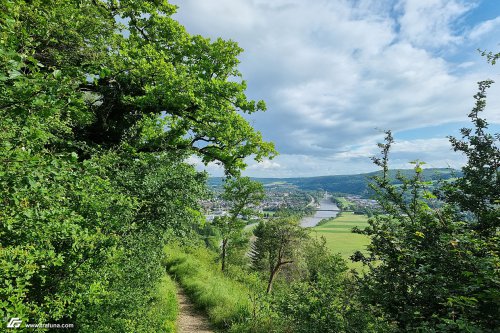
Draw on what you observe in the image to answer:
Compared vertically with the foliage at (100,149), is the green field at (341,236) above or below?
below

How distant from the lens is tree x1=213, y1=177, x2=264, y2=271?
30328mm

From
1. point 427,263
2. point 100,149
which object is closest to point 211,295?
point 100,149

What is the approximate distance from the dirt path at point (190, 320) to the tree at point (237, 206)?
15.7 m

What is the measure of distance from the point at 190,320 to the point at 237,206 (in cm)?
1919

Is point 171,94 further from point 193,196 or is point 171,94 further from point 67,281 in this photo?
point 67,281

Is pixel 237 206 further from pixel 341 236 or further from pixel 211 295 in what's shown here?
pixel 341 236

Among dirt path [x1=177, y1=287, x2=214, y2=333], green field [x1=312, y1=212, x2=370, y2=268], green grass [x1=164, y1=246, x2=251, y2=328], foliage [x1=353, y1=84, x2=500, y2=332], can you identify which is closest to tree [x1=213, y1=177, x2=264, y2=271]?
green grass [x1=164, y1=246, x2=251, y2=328]

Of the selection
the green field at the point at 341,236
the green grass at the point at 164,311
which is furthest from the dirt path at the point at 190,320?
the green field at the point at 341,236

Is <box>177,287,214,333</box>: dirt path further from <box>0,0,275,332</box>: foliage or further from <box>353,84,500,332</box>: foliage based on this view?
<box>353,84,500,332</box>: foliage

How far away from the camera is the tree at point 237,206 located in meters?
30.3

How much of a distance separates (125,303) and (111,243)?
75.3 inches

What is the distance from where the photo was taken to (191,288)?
1622cm

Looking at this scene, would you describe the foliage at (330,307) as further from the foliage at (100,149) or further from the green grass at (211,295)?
the foliage at (100,149)

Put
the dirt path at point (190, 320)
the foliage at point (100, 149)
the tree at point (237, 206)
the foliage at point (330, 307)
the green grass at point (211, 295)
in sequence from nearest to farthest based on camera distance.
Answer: the foliage at point (100, 149)
the foliage at point (330, 307)
the dirt path at point (190, 320)
the green grass at point (211, 295)
the tree at point (237, 206)
